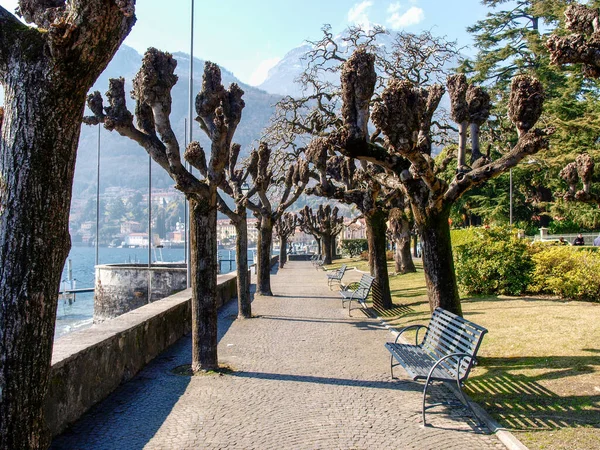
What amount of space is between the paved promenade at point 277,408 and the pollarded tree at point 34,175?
1.72 m

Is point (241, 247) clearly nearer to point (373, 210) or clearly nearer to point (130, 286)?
point (373, 210)

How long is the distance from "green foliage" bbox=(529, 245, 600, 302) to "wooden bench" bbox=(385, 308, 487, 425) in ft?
22.3

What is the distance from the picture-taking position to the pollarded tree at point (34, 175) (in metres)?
3.71

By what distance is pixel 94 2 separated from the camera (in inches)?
146

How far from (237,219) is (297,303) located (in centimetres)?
441

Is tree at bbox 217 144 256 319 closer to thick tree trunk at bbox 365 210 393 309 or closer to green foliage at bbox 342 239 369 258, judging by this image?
thick tree trunk at bbox 365 210 393 309

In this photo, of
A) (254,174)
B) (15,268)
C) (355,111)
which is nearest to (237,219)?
(254,174)

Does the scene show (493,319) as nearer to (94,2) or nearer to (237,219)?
(237,219)

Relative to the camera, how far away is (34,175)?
3.81 meters

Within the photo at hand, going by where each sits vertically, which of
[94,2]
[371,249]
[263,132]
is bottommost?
[371,249]

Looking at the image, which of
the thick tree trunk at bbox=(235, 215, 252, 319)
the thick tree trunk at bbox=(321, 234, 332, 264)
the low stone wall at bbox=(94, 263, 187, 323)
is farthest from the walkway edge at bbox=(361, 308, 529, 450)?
the thick tree trunk at bbox=(321, 234, 332, 264)

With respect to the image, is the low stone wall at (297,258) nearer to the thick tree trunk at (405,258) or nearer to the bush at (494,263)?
the thick tree trunk at (405,258)

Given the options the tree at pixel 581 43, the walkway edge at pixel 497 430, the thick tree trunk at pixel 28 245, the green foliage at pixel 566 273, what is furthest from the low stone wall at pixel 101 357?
the green foliage at pixel 566 273

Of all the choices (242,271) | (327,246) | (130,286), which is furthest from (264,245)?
(327,246)
